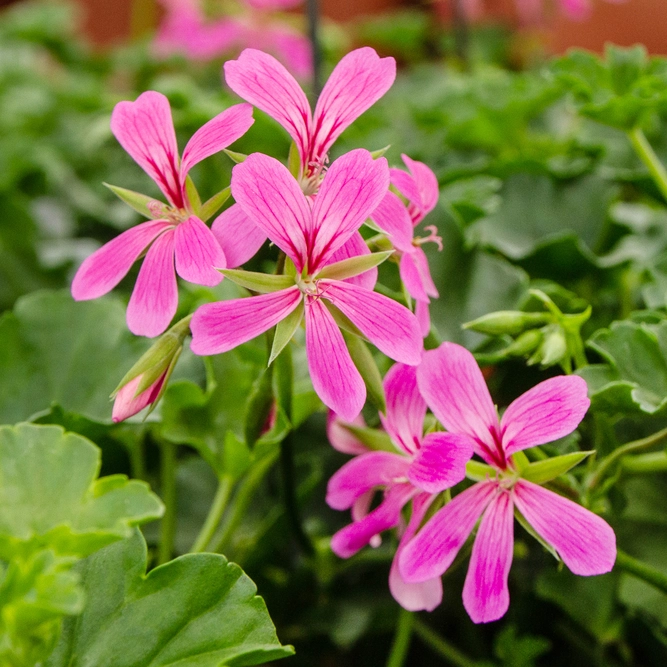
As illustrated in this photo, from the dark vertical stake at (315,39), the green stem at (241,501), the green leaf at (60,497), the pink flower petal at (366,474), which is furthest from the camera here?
the dark vertical stake at (315,39)

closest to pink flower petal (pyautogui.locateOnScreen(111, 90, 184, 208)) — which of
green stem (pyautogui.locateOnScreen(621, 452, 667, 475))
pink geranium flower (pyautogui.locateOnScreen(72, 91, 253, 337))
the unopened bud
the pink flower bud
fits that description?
pink geranium flower (pyautogui.locateOnScreen(72, 91, 253, 337))

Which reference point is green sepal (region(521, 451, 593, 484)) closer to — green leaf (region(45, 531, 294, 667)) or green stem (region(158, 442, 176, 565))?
green leaf (region(45, 531, 294, 667))

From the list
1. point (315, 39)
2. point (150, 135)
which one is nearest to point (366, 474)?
point (150, 135)

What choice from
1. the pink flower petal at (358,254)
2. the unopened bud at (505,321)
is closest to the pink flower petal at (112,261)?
the pink flower petal at (358,254)

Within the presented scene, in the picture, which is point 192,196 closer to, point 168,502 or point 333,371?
point 333,371

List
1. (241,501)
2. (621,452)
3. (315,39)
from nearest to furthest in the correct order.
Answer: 1. (621,452)
2. (241,501)
3. (315,39)

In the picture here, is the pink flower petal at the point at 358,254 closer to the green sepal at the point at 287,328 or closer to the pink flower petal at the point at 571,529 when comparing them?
the green sepal at the point at 287,328

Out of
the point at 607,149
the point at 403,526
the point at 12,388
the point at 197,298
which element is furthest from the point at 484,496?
the point at 607,149
